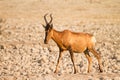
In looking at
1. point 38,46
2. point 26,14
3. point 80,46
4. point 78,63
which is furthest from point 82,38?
point 26,14

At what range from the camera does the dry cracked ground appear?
18.9 metres

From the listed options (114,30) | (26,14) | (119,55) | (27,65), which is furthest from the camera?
(26,14)

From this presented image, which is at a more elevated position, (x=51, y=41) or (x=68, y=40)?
(x=68, y=40)

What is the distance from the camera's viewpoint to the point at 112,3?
49.9 meters

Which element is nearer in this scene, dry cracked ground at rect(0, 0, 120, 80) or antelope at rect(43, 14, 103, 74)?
antelope at rect(43, 14, 103, 74)

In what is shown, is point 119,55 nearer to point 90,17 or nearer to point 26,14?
point 90,17

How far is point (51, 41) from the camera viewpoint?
89.5ft

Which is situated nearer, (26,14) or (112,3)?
(26,14)

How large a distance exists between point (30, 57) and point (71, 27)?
11.9 meters

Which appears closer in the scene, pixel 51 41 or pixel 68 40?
pixel 68 40

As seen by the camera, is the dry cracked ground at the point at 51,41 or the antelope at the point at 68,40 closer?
the antelope at the point at 68,40

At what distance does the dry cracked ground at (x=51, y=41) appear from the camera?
61.9 feet

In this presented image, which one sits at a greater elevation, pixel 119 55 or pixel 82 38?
pixel 82 38

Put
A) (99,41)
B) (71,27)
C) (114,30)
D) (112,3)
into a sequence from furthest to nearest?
(112,3), (71,27), (114,30), (99,41)
